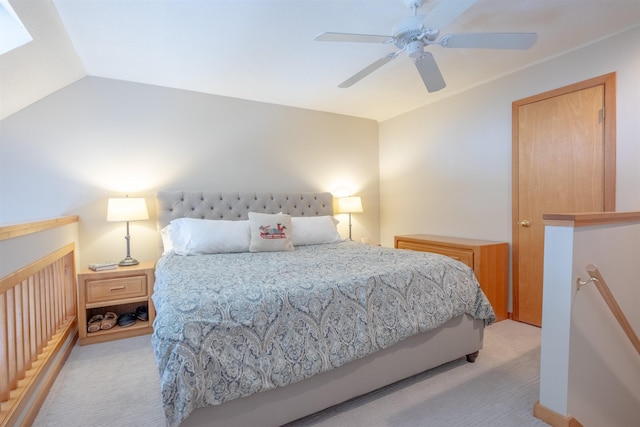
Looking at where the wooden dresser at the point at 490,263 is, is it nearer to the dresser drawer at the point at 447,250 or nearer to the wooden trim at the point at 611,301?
the dresser drawer at the point at 447,250

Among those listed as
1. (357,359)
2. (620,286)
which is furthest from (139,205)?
(620,286)

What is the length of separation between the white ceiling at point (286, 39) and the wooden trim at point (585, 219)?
4.57 ft

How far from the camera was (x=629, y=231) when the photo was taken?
6.56 ft

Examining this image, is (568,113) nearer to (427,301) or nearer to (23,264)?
(427,301)

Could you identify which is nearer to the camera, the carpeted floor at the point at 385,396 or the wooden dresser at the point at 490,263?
the carpeted floor at the point at 385,396

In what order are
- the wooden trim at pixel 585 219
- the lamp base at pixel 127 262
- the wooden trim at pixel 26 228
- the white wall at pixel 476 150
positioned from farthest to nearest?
the lamp base at pixel 127 262, the white wall at pixel 476 150, the wooden trim at pixel 585 219, the wooden trim at pixel 26 228

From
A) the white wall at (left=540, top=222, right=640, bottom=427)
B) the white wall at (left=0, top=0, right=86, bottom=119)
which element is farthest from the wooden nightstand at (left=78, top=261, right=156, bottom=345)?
the white wall at (left=540, top=222, right=640, bottom=427)

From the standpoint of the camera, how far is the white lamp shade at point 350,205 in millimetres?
4117

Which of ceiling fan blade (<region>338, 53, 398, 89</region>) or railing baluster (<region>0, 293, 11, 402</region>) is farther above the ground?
ceiling fan blade (<region>338, 53, 398, 89</region>)

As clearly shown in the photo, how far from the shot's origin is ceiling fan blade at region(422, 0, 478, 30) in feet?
4.92

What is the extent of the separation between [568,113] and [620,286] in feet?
5.02

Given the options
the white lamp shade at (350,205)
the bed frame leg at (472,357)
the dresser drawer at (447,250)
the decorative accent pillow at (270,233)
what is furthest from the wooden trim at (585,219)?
the white lamp shade at (350,205)

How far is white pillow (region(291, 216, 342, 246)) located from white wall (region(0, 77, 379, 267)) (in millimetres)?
751

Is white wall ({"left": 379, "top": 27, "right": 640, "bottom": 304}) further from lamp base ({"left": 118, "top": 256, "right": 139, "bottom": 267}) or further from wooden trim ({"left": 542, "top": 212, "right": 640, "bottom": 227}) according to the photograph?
lamp base ({"left": 118, "top": 256, "right": 139, "bottom": 267})
